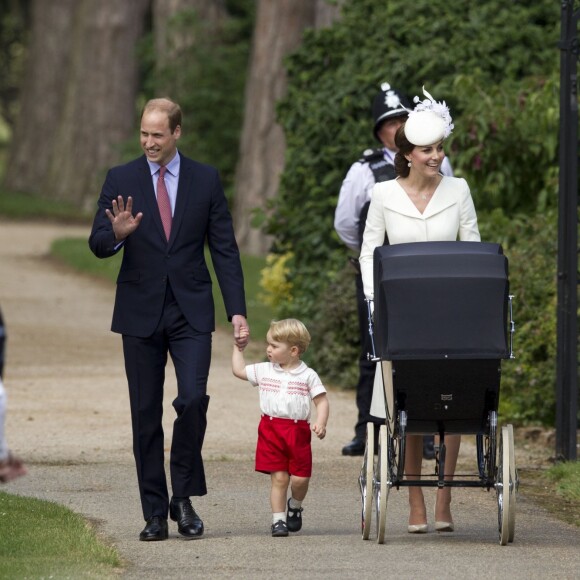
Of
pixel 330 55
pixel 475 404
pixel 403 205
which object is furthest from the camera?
pixel 330 55

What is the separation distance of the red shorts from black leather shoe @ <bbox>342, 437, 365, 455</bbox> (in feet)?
7.95

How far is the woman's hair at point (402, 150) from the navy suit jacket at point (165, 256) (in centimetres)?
82

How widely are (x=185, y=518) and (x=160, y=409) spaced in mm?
484

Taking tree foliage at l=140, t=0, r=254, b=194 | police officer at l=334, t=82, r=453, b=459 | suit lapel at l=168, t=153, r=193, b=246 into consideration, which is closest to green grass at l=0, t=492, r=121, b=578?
suit lapel at l=168, t=153, r=193, b=246

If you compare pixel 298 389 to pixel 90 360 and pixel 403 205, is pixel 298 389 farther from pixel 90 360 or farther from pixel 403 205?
pixel 90 360

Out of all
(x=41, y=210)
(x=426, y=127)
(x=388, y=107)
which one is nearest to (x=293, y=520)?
(x=426, y=127)

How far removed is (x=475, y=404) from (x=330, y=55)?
7.27 m

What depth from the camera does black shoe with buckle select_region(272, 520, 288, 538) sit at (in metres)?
7.05

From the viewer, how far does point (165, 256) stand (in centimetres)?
698

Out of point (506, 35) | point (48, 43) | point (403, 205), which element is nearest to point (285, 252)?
point (506, 35)

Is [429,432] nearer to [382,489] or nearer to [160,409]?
[382,489]

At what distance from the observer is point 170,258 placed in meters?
6.99

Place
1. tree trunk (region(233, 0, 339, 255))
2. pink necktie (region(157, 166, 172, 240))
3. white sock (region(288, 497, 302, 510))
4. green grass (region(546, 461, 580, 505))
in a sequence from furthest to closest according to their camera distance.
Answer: tree trunk (region(233, 0, 339, 255)) → green grass (region(546, 461, 580, 505)) → white sock (region(288, 497, 302, 510)) → pink necktie (region(157, 166, 172, 240))

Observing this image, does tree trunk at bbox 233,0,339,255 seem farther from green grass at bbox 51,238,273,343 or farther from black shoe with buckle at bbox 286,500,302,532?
black shoe with buckle at bbox 286,500,302,532
